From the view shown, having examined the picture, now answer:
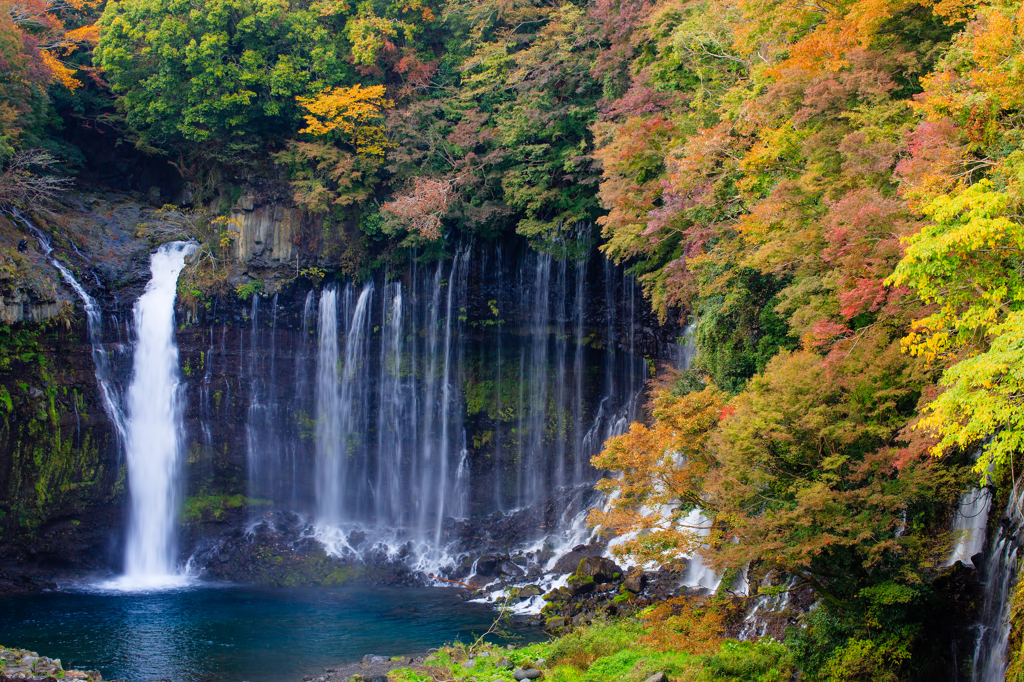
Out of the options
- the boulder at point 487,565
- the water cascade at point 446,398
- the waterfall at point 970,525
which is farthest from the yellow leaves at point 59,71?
the waterfall at point 970,525

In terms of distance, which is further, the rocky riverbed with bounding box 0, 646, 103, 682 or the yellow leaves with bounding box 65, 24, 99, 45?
the yellow leaves with bounding box 65, 24, 99, 45

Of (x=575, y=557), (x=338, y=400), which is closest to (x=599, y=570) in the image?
(x=575, y=557)

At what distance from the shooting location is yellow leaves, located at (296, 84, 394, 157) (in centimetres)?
2442

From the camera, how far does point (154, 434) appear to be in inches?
936

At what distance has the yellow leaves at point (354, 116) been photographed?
24.4 metres

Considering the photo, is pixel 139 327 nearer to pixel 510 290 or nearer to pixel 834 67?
pixel 510 290

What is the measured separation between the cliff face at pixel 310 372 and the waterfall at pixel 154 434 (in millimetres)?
375

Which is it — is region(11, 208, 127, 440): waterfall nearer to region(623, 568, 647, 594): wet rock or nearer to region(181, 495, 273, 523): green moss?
region(181, 495, 273, 523): green moss

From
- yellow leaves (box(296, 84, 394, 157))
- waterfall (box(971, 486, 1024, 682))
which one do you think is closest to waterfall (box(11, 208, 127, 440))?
yellow leaves (box(296, 84, 394, 157))

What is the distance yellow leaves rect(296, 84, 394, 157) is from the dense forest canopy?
0.12 meters

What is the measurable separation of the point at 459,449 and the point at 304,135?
42.1ft

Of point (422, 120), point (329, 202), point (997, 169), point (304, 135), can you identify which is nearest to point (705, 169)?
point (997, 169)

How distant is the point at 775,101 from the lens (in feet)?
43.1

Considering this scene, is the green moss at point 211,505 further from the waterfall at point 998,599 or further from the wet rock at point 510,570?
the waterfall at point 998,599
